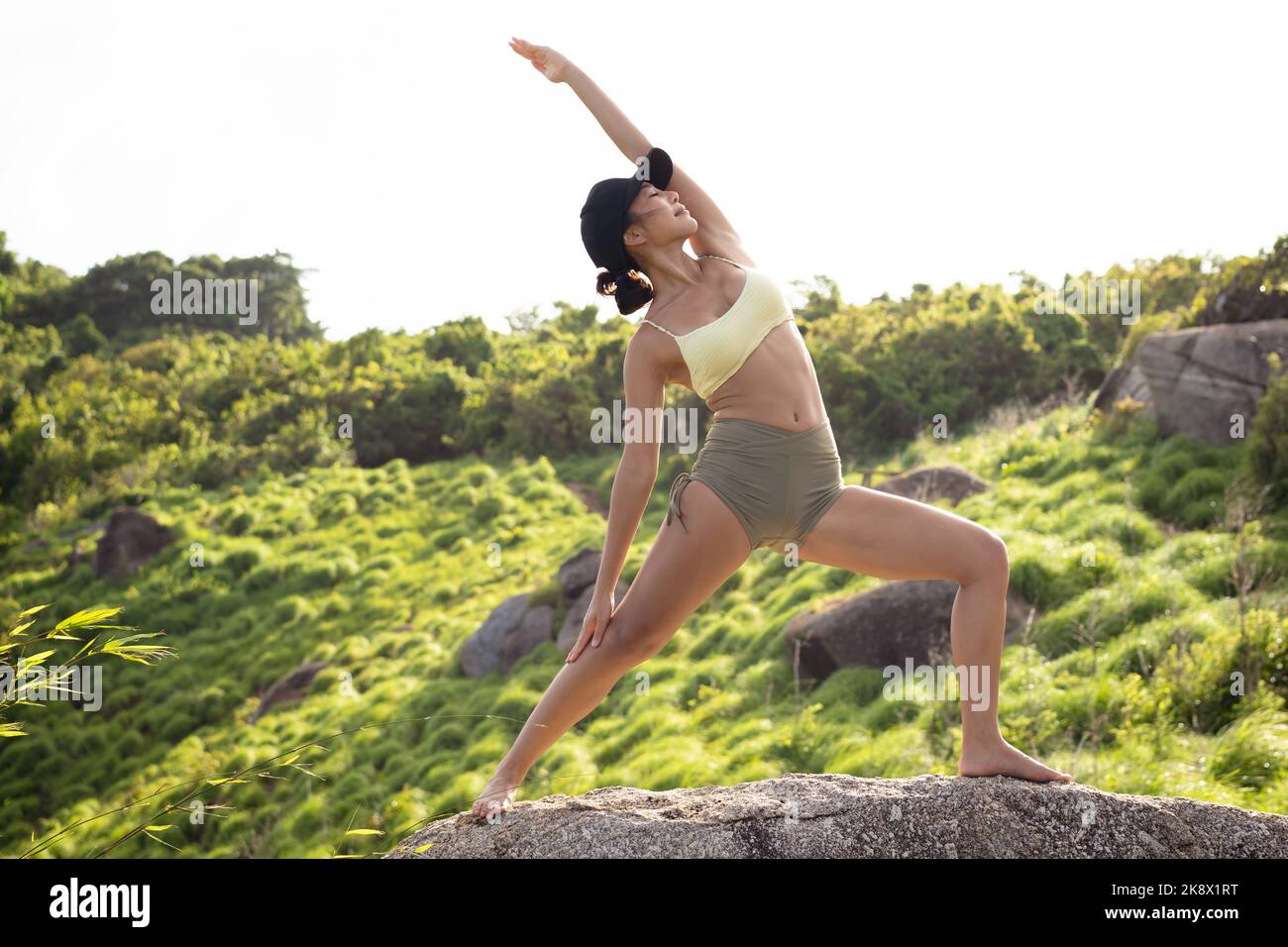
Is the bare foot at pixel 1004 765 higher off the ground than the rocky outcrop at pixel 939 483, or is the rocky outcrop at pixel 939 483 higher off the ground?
the rocky outcrop at pixel 939 483

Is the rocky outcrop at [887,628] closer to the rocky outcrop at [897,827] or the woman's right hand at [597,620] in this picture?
the rocky outcrop at [897,827]

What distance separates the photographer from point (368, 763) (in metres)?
12.7

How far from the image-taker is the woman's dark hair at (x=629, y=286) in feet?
10.6

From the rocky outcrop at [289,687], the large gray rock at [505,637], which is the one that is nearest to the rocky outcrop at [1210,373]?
the large gray rock at [505,637]

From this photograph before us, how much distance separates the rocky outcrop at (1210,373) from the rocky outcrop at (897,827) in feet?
28.9

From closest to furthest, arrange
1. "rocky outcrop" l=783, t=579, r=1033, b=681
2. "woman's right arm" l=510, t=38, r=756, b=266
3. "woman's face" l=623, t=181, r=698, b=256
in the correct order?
1. "woman's face" l=623, t=181, r=698, b=256
2. "woman's right arm" l=510, t=38, r=756, b=266
3. "rocky outcrop" l=783, t=579, r=1033, b=681

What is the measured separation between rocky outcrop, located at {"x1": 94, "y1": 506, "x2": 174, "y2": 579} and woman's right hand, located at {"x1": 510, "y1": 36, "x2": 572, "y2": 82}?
21.4 meters

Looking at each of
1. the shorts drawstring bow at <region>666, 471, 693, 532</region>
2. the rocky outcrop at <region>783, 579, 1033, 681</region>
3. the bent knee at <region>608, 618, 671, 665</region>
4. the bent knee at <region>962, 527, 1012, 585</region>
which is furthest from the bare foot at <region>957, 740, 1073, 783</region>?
the rocky outcrop at <region>783, 579, 1033, 681</region>

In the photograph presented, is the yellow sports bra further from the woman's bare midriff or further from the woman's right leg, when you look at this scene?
the woman's right leg

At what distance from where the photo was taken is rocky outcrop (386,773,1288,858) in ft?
9.51

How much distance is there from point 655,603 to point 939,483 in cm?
978

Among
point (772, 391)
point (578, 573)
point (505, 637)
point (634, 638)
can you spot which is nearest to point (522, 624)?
point (505, 637)

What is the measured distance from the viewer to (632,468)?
3.13m

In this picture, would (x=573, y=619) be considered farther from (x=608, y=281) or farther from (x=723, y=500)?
(x=723, y=500)
